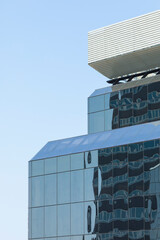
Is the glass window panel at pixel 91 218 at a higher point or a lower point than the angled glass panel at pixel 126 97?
lower

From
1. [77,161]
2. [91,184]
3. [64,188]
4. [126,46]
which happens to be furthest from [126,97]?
[64,188]

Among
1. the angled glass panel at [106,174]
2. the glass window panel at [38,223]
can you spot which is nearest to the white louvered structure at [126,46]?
the angled glass panel at [106,174]

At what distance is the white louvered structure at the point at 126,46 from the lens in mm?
69812

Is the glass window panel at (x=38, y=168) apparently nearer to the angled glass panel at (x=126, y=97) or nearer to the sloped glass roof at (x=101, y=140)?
the sloped glass roof at (x=101, y=140)

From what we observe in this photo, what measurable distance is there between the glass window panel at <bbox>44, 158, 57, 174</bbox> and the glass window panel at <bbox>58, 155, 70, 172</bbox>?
0.70 m

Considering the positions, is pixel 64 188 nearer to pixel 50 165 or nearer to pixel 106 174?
pixel 50 165

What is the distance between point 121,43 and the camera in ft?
237

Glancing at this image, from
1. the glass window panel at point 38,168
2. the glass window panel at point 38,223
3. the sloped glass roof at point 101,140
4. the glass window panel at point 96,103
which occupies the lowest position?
the glass window panel at point 38,223

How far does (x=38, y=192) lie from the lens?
6856 centimetres

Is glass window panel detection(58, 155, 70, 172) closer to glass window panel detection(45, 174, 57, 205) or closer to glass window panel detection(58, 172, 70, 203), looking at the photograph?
glass window panel detection(58, 172, 70, 203)

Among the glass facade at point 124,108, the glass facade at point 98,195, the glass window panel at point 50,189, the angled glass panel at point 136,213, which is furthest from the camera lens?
the glass facade at point 124,108

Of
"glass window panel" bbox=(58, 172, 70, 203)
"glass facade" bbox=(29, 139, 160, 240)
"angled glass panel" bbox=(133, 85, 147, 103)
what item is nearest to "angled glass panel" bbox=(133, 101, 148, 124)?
"angled glass panel" bbox=(133, 85, 147, 103)

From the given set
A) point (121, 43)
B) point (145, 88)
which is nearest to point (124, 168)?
point (145, 88)

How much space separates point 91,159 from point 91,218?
5954 mm
